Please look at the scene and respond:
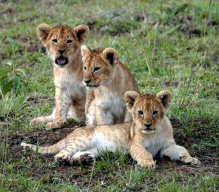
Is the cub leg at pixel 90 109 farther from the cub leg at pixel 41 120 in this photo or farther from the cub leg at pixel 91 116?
the cub leg at pixel 41 120

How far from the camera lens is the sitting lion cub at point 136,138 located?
469cm

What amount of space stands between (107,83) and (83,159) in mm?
1344

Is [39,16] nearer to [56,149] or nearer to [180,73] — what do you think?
[180,73]

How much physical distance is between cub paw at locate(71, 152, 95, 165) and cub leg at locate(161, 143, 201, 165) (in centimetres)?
95

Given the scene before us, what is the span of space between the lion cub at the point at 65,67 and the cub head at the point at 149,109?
5.05 feet

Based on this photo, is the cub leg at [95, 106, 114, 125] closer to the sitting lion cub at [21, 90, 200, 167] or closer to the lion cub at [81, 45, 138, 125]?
the lion cub at [81, 45, 138, 125]

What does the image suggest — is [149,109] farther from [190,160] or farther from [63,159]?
[63,159]

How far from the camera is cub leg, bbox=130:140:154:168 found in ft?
14.8

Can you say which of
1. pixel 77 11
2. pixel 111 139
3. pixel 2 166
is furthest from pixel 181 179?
pixel 77 11

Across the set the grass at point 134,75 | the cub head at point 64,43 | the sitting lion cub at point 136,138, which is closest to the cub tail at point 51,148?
the sitting lion cub at point 136,138

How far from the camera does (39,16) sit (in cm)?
1091

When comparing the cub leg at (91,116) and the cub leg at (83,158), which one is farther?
the cub leg at (91,116)

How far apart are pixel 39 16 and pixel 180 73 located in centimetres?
505

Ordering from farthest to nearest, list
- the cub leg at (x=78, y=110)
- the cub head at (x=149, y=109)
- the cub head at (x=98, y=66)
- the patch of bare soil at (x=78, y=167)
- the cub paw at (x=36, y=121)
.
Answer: the cub leg at (x=78, y=110) → the cub paw at (x=36, y=121) → the cub head at (x=98, y=66) → the cub head at (x=149, y=109) → the patch of bare soil at (x=78, y=167)
